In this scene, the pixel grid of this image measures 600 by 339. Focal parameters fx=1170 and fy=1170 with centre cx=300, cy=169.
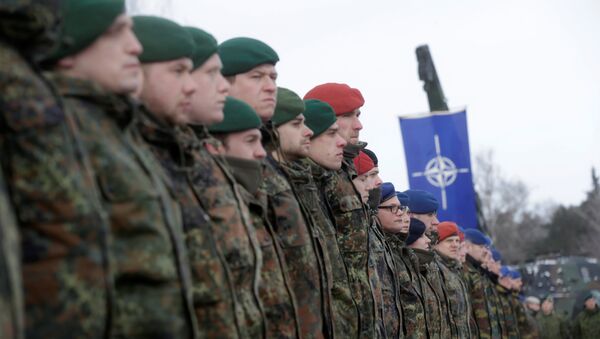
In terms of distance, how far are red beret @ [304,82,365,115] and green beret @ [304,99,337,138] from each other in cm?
59

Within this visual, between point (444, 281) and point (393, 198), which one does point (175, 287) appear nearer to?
point (393, 198)

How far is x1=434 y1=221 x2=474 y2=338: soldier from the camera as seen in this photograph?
12.8 metres

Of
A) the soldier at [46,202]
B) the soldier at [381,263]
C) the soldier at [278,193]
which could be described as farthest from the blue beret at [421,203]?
the soldier at [46,202]

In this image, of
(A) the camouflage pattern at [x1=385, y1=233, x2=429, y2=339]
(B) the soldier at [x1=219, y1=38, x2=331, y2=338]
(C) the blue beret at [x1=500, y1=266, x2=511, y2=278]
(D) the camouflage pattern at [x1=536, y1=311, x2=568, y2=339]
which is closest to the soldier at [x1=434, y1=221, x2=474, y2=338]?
(A) the camouflage pattern at [x1=385, y1=233, x2=429, y2=339]

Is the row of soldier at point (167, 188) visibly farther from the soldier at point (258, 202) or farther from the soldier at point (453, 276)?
the soldier at point (453, 276)

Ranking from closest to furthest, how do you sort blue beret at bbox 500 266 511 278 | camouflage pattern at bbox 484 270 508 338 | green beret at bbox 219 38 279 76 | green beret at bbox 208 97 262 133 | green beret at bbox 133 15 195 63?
green beret at bbox 133 15 195 63
green beret at bbox 208 97 262 133
green beret at bbox 219 38 279 76
camouflage pattern at bbox 484 270 508 338
blue beret at bbox 500 266 511 278

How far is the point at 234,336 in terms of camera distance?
4.84 metres

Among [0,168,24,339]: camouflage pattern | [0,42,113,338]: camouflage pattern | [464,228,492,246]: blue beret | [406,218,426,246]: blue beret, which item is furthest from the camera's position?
[464,228,492,246]: blue beret

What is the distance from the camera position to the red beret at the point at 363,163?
8.89m

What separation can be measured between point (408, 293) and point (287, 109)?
392cm

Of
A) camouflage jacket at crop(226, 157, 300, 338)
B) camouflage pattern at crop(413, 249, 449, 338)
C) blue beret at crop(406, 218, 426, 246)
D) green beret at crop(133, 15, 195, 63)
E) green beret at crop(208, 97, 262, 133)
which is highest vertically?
green beret at crop(133, 15, 195, 63)

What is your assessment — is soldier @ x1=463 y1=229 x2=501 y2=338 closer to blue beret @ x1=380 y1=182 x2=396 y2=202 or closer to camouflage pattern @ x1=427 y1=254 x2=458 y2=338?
camouflage pattern @ x1=427 y1=254 x2=458 y2=338

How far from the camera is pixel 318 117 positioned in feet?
25.2

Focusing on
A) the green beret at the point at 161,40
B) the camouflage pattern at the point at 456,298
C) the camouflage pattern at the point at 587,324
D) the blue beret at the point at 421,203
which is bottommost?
the camouflage pattern at the point at 587,324
